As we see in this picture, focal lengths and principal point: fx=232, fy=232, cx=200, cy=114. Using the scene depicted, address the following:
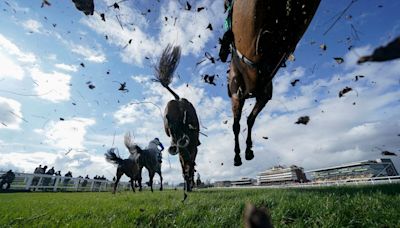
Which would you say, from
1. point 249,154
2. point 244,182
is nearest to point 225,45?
point 249,154

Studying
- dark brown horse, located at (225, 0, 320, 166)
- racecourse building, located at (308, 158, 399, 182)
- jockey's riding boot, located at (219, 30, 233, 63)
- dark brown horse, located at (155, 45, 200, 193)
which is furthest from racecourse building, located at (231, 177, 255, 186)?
dark brown horse, located at (225, 0, 320, 166)

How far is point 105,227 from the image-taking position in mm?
2904

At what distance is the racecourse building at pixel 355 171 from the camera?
1013 inches

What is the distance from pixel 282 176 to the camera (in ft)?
Answer: 179

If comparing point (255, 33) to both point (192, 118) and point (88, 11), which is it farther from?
point (192, 118)

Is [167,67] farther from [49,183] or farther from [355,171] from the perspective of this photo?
[355,171]

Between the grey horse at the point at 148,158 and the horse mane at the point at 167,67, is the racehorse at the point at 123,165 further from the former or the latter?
the horse mane at the point at 167,67

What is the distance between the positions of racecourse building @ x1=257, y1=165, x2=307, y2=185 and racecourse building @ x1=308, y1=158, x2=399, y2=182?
12.5 ft

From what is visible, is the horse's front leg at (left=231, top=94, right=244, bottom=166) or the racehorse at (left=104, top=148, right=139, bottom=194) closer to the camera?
the horse's front leg at (left=231, top=94, right=244, bottom=166)

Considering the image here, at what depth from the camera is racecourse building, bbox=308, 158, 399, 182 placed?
2572 cm

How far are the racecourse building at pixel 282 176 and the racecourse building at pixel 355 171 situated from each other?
3.81m

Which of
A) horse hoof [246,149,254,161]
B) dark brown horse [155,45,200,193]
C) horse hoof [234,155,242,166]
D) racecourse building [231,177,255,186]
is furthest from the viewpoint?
racecourse building [231,177,255,186]

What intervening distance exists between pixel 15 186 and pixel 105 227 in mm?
17254

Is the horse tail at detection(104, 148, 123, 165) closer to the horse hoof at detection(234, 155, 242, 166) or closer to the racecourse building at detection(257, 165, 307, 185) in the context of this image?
the horse hoof at detection(234, 155, 242, 166)
